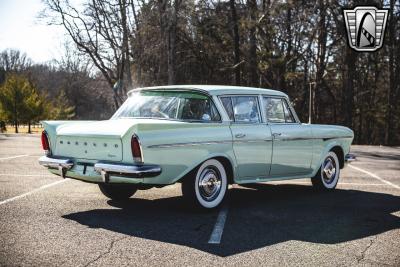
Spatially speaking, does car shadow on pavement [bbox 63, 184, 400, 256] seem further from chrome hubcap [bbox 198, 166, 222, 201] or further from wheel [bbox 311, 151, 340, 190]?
wheel [bbox 311, 151, 340, 190]

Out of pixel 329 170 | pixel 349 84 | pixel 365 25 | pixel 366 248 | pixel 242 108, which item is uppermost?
pixel 365 25

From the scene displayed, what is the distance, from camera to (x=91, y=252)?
462 centimetres

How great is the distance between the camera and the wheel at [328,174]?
8.74 metres

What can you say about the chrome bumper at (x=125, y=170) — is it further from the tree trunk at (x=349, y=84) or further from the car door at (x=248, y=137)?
the tree trunk at (x=349, y=84)

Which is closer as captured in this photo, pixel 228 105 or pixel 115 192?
pixel 228 105

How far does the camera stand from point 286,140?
7.76 meters

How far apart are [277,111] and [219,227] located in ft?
9.22

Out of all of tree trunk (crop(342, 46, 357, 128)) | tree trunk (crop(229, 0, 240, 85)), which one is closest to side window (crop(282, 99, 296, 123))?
tree trunk (crop(229, 0, 240, 85))

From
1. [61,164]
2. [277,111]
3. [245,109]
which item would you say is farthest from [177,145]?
[277,111]

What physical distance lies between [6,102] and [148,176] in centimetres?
4773

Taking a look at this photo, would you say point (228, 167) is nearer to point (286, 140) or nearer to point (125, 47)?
point (286, 140)

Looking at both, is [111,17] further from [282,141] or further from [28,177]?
[282,141]

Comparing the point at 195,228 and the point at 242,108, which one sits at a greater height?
the point at 242,108

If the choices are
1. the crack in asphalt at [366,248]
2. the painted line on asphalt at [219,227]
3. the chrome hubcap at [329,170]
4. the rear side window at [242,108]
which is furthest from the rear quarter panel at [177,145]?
the chrome hubcap at [329,170]
